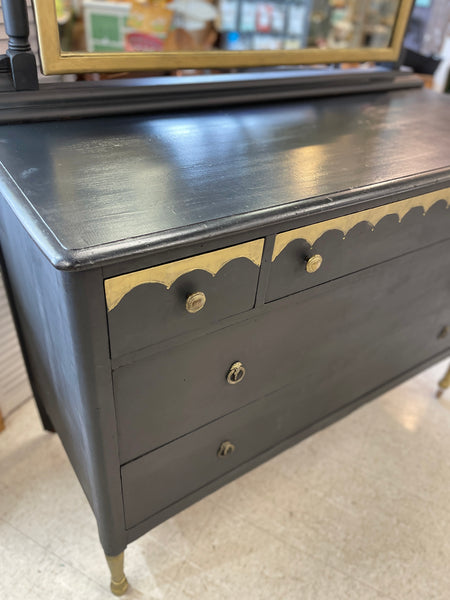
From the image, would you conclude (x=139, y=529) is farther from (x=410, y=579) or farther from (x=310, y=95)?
(x=310, y=95)

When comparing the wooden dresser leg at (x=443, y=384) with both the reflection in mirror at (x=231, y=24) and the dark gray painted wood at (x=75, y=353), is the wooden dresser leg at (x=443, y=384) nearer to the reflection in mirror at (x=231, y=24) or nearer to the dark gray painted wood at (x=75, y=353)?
the reflection in mirror at (x=231, y=24)

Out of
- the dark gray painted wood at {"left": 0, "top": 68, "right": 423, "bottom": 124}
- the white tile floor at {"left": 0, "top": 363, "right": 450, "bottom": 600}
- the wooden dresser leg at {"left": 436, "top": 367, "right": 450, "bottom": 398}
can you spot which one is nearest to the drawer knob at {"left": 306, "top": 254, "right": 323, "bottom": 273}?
the dark gray painted wood at {"left": 0, "top": 68, "right": 423, "bottom": 124}

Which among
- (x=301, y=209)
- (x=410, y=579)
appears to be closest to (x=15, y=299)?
(x=301, y=209)

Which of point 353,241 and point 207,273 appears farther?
point 353,241

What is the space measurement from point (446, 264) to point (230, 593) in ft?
3.00

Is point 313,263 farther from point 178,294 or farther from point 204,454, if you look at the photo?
point 204,454

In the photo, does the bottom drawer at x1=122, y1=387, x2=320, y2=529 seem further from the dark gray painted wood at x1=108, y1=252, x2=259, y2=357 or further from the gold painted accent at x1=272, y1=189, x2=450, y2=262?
the gold painted accent at x1=272, y1=189, x2=450, y2=262

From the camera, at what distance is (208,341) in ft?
2.50

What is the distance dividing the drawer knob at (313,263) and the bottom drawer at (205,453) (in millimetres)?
321

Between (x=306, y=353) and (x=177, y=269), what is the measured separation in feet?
1.43

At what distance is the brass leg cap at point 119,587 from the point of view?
3.26 ft

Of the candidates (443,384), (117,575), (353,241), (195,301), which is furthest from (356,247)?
(443,384)

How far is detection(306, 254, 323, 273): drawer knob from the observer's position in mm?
773

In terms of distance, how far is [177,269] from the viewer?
63 cm
